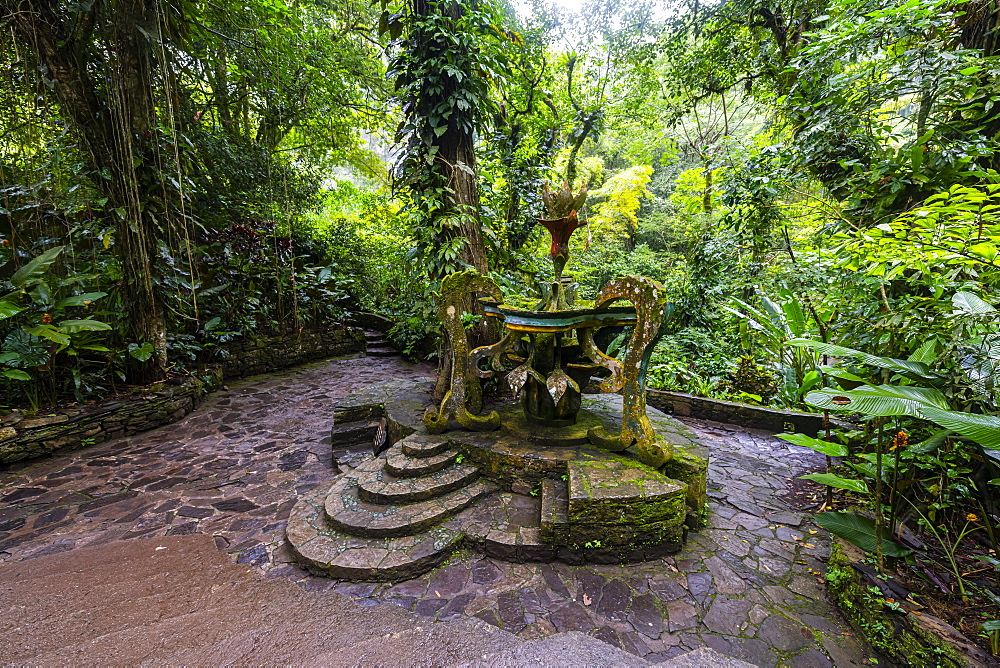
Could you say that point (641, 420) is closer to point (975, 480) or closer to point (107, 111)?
point (975, 480)

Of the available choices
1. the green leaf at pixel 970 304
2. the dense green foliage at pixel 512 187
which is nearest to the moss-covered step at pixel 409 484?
the dense green foliage at pixel 512 187

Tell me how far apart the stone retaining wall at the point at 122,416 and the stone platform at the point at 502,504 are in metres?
3.42

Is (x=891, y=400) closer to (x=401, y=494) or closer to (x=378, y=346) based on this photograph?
(x=401, y=494)

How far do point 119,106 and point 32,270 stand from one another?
85.7 inches

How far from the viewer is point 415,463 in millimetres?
3230

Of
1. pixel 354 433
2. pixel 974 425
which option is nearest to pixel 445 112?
pixel 354 433

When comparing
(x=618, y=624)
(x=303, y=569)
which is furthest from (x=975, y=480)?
(x=303, y=569)

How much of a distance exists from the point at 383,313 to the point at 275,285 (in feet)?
8.76

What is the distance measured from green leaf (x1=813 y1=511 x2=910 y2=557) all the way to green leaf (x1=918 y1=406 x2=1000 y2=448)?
2.97ft

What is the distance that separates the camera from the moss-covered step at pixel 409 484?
2.96 m

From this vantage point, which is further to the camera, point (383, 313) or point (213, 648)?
point (383, 313)

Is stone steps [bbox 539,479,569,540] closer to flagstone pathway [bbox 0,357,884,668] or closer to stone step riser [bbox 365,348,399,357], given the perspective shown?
flagstone pathway [bbox 0,357,884,668]

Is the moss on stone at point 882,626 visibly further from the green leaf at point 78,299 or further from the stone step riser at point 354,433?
the green leaf at point 78,299

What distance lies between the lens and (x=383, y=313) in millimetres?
9977
